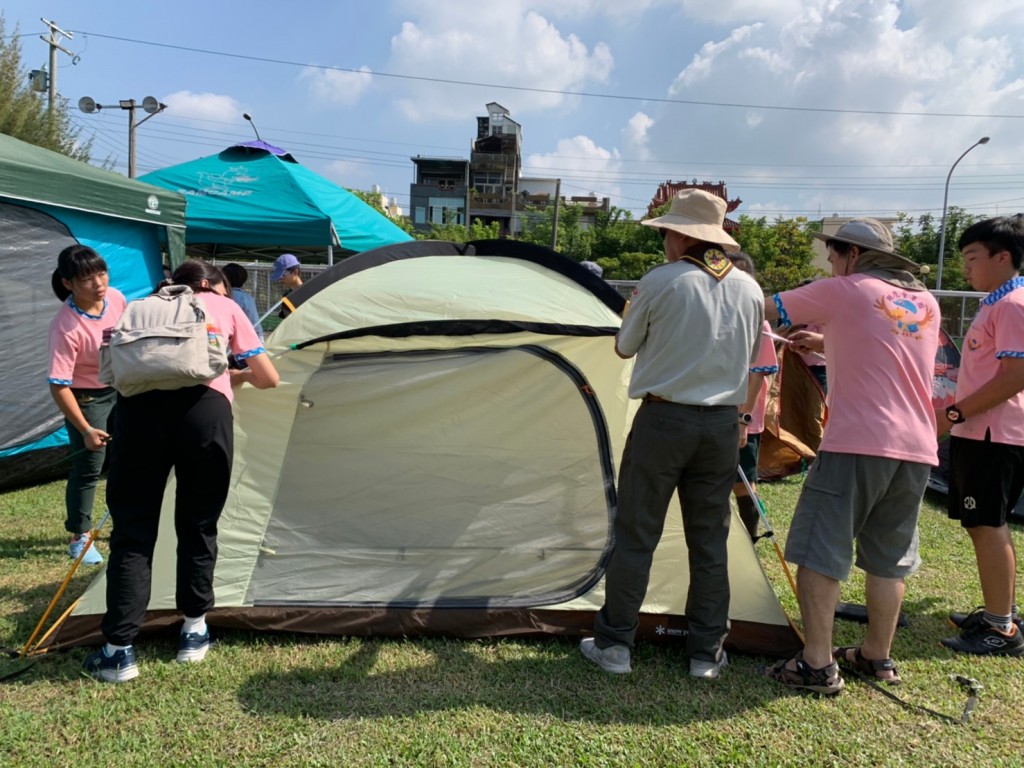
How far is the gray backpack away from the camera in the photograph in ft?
7.72

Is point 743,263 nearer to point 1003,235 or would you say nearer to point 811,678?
point 1003,235

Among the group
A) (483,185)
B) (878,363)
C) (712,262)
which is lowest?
(878,363)

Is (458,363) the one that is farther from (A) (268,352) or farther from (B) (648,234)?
(B) (648,234)

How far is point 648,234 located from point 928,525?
28.6 meters

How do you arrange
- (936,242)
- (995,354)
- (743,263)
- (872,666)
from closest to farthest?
(872,666)
(995,354)
(743,263)
(936,242)

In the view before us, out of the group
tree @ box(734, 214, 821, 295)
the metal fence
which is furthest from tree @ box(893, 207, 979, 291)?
the metal fence

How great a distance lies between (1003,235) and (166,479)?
3.53 m

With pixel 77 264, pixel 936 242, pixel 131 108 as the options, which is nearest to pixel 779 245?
pixel 936 242

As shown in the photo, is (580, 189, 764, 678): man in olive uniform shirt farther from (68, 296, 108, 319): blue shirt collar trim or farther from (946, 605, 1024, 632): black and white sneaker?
(68, 296, 108, 319): blue shirt collar trim

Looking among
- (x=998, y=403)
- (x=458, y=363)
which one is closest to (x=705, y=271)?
(x=458, y=363)

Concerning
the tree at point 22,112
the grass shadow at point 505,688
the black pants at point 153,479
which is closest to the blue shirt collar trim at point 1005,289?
the grass shadow at point 505,688

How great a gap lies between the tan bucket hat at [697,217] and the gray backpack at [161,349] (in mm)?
1665

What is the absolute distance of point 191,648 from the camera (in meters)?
2.67

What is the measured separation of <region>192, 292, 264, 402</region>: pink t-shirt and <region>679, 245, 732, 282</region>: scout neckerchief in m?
1.68
